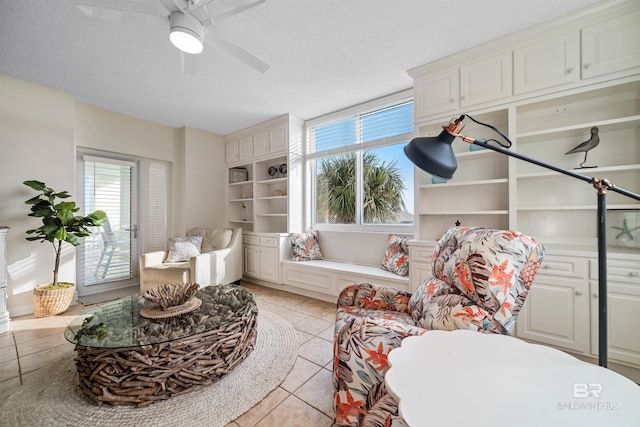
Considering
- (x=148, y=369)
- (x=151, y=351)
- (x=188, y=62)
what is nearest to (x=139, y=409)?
(x=148, y=369)

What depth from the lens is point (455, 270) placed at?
4.44 ft

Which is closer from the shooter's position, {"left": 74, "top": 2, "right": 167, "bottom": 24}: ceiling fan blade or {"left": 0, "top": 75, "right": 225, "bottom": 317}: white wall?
{"left": 74, "top": 2, "right": 167, "bottom": 24}: ceiling fan blade

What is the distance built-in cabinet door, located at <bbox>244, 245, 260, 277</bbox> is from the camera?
13.0 feet

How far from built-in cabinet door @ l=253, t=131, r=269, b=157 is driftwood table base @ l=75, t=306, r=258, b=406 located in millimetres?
3005

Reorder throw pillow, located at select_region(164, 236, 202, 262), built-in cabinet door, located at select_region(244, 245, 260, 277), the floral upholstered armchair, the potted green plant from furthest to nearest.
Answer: built-in cabinet door, located at select_region(244, 245, 260, 277)
throw pillow, located at select_region(164, 236, 202, 262)
the potted green plant
the floral upholstered armchair

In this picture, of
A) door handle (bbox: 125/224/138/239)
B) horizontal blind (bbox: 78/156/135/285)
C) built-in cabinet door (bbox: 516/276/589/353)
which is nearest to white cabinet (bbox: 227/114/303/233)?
door handle (bbox: 125/224/138/239)

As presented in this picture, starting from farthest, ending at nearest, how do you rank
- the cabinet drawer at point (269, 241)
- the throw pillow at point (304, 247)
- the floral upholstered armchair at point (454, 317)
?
the cabinet drawer at point (269, 241), the throw pillow at point (304, 247), the floral upholstered armchair at point (454, 317)

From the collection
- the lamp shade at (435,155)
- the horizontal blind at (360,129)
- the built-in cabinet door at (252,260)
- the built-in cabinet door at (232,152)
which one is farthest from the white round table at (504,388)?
the built-in cabinet door at (232,152)

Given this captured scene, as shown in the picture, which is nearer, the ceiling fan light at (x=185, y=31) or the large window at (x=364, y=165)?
the ceiling fan light at (x=185, y=31)

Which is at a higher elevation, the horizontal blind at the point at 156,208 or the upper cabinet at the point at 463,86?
the upper cabinet at the point at 463,86

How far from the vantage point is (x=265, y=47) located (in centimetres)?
224

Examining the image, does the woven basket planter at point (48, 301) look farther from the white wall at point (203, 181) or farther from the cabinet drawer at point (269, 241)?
the cabinet drawer at point (269, 241)

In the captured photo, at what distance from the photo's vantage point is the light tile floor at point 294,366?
141 cm

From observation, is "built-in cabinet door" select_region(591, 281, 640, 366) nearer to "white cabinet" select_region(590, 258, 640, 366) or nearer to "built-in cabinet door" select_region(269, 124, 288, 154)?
"white cabinet" select_region(590, 258, 640, 366)
